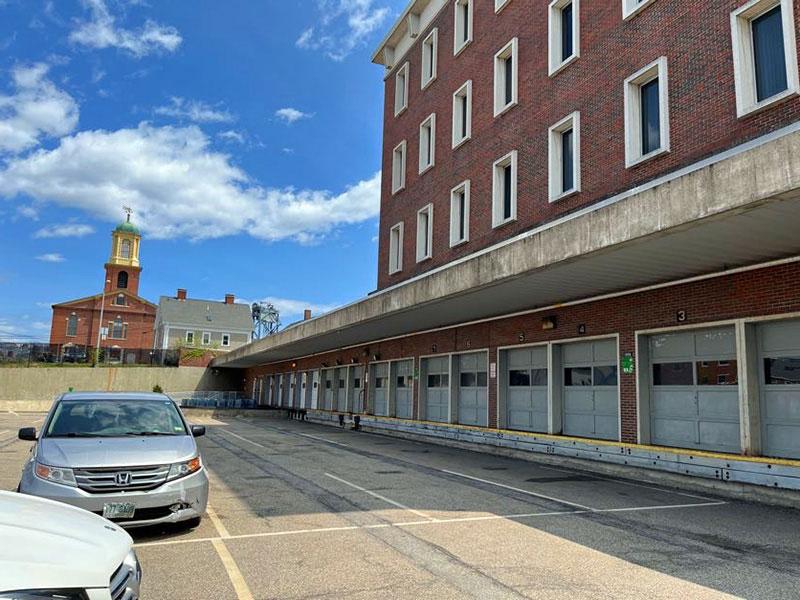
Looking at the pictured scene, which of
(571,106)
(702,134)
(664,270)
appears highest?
(571,106)

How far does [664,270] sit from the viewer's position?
40.2 feet

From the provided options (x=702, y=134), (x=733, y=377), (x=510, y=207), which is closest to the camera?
(x=733, y=377)

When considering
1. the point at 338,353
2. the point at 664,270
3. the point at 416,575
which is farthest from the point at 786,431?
the point at 338,353

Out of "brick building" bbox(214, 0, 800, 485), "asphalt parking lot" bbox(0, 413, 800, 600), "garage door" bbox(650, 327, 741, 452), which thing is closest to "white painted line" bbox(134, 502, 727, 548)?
"asphalt parking lot" bbox(0, 413, 800, 600)

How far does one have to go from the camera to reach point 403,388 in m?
26.4

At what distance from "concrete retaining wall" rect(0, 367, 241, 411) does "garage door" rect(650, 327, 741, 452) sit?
1745 inches

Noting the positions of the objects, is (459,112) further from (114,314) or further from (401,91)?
(114,314)

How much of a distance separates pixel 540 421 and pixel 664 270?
672 centimetres

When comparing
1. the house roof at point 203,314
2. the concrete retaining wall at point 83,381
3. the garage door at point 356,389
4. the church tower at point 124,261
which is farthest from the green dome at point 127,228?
the garage door at point 356,389

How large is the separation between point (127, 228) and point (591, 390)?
88.5 meters

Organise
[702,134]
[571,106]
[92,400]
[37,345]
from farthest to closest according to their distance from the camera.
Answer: [37,345], [571,106], [702,134], [92,400]

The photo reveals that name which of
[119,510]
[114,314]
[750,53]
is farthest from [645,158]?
[114,314]

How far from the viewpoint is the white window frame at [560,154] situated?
54.9ft

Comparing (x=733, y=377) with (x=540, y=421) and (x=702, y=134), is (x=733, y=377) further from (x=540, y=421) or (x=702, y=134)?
(x=540, y=421)
